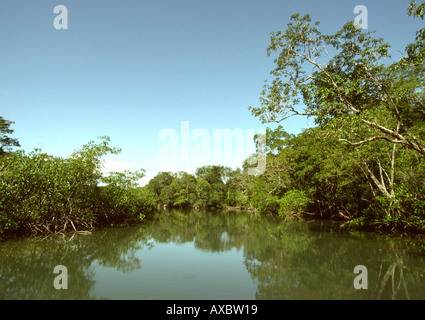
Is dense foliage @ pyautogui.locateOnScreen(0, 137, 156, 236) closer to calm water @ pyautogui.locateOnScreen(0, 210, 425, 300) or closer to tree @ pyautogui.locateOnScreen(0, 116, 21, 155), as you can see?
calm water @ pyautogui.locateOnScreen(0, 210, 425, 300)

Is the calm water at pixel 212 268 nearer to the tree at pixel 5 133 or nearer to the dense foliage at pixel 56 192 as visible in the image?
the dense foliage at pixel 56 192

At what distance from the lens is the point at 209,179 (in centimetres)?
5144

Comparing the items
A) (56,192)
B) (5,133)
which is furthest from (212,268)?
(5,133)

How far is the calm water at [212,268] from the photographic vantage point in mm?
4879

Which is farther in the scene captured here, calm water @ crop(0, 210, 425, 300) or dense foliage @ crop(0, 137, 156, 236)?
dense foliage @ crop(0, 137, 156, 236)

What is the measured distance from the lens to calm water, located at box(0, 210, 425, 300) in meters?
4.88

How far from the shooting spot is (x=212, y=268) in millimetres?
6797

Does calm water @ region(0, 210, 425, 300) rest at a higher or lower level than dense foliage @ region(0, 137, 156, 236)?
lower

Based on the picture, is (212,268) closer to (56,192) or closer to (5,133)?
(56,192)

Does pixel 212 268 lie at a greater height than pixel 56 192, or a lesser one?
lesser

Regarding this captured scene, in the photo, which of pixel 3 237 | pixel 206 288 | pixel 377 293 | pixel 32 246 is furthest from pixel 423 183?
pixel 3 237

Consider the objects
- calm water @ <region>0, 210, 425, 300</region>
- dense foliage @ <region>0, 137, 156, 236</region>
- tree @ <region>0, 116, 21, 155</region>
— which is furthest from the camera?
tree @ <region>0, 116, 21, 155</region>

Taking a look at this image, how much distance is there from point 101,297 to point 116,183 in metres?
11.8

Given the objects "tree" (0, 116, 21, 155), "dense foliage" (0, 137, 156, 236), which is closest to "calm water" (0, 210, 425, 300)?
"dense foliage" (0, 137, 156, 236)
